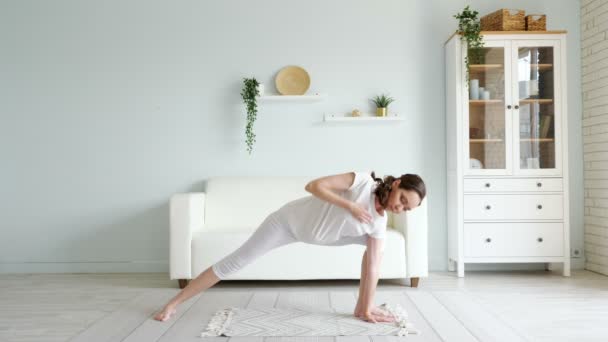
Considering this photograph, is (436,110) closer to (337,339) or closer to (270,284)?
(270,284)

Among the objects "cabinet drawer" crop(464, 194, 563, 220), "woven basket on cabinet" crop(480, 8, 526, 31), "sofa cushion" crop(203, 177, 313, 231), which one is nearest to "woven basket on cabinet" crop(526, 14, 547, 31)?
"woven basket on cabinet" crop(480, 8, 526, 31)

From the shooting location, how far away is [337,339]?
2438 mm

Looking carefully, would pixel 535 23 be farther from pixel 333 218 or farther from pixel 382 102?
pixel 333 218

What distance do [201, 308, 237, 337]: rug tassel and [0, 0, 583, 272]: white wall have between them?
1704mm

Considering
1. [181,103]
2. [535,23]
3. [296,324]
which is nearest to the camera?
[296,324]

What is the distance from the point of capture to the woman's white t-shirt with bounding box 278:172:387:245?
2.51 meters

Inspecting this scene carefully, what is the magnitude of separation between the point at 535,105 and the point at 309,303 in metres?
2.39

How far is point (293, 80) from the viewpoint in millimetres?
4461

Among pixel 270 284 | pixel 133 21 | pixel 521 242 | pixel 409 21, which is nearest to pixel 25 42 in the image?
pixel 133 21

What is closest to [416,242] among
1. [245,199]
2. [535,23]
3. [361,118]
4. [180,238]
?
[361,118]

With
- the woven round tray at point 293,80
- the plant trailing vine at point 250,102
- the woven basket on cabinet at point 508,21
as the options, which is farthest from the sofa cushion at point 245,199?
the woven basket on cabinet at point 508,21

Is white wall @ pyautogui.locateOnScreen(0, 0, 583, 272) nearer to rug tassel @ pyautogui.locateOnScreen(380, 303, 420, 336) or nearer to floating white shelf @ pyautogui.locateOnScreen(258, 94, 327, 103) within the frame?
floating white shelf @ pyautogui.locateOnScreen(258, 94, 327, 103)

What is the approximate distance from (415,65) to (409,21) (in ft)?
1.22

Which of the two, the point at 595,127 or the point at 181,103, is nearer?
the point at 595,127
